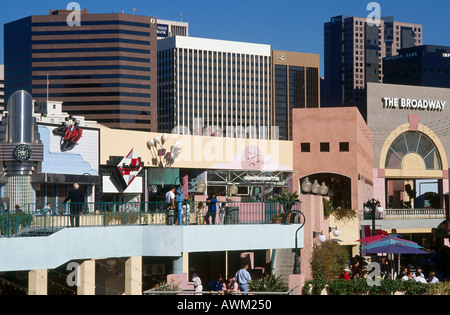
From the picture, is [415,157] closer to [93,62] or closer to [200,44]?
[93,62]

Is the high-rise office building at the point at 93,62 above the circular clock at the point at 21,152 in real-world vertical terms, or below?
above

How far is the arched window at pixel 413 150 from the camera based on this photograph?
68.1 m

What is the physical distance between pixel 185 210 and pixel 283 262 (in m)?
7.19

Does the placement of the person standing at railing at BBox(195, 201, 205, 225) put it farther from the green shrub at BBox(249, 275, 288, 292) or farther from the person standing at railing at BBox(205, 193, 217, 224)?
the green shrub at BBox(249, 275, 288, 292)

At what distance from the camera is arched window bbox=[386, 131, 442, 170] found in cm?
6812

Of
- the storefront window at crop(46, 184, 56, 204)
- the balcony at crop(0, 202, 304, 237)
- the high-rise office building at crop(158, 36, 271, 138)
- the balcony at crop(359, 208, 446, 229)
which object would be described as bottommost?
the balcony at crop(359, 208, 446, 229)

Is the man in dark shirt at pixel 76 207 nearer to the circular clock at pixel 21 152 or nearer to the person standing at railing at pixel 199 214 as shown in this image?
the person standing at railing at pixel 199 214

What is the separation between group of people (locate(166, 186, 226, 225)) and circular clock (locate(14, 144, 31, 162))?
14110mm

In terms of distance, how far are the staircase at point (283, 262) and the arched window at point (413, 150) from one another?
33636 mm

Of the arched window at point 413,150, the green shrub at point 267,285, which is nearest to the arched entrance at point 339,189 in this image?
the arched window at point 413,150

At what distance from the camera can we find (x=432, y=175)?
70.3 m

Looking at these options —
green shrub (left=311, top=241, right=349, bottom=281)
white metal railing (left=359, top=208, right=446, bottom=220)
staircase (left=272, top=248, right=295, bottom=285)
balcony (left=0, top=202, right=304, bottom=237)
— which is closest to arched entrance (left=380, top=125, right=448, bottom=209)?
white metal railing (left=359, top=208, right=446, bottom=220)
